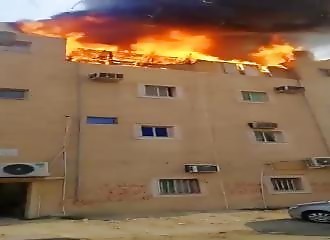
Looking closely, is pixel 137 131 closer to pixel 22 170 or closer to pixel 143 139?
pixel 143 139

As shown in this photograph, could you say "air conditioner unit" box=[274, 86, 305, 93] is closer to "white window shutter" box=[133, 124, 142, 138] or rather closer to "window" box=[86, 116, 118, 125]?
"white window shutter" box=[133, 124, 142, 138]

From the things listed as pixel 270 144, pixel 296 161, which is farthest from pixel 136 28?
pixel 296 161

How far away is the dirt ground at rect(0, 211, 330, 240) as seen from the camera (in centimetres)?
1063

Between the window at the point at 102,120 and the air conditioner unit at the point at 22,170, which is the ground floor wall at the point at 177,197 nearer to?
the air conditioner unit at the point at 22,170

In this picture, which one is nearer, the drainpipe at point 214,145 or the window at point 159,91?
the drainpipe at point 214,145

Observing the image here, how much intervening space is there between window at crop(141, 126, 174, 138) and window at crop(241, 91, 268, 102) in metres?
4.79

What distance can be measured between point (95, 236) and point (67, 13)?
51.0 feet

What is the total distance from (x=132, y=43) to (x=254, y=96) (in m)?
7.92

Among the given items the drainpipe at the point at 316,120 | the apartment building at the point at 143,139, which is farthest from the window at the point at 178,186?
the drainpipe at the point at 316,120

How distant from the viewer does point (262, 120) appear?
68.4ft

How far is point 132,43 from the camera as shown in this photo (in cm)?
2436

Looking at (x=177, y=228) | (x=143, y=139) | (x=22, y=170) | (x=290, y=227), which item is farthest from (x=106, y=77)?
(x=290, y=227)

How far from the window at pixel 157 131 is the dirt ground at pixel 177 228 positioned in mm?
4226

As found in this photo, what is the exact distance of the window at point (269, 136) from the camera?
20.3m
